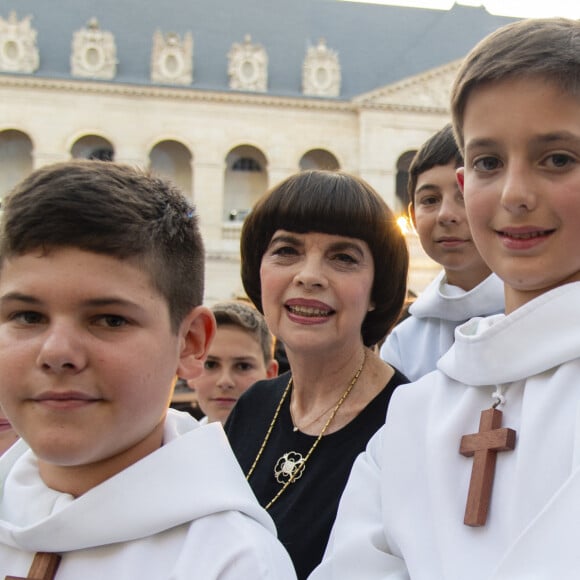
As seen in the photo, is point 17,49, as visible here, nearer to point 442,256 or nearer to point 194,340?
point 442,256

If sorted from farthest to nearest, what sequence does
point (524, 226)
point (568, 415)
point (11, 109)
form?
point (11, 109) < point (524, 226) < point (568, 415)

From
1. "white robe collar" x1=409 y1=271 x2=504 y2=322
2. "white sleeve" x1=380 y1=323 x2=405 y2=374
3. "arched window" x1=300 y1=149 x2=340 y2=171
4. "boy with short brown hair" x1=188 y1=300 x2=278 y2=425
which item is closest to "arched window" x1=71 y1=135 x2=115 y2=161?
"arched window" x1=300 y1=149 x2=340 y2=171

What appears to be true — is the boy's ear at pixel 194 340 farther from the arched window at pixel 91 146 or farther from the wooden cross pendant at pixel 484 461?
the arched window at pixel 91 146

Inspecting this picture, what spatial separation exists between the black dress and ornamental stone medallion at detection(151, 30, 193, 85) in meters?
24.0

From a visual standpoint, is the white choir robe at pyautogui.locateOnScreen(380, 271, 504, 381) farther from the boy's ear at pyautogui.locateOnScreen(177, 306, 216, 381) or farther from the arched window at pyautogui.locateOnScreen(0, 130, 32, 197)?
the arched window at pyautogui.locateOnScreen(0, 130, 32, 197)

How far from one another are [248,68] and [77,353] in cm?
2566

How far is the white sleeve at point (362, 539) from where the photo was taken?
1.28 meters

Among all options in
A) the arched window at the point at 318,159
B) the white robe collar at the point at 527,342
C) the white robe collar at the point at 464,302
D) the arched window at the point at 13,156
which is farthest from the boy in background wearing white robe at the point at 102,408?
the arched window at the point at 318,159

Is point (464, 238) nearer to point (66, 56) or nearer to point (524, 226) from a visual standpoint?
point (524, 226)

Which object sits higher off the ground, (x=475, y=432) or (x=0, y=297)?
(x=0, y=297)

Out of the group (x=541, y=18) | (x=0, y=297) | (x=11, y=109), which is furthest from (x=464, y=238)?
(x=11, y=109)

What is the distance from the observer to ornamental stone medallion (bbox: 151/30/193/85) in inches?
987

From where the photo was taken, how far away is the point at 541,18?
140 cm

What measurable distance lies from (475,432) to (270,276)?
3.23 ft
